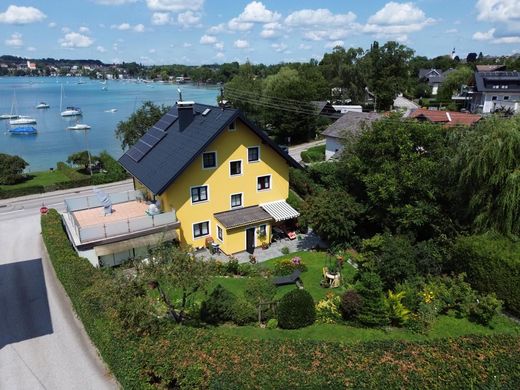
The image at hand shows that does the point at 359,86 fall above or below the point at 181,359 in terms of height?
above

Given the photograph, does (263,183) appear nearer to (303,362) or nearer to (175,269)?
(175,269)

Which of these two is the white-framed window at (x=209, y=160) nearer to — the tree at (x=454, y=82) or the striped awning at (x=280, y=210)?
the striped awning at (x=280, y=210)

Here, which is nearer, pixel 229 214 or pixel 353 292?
pixel 353 292

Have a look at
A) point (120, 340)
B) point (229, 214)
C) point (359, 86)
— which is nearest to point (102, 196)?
point (229, 214)

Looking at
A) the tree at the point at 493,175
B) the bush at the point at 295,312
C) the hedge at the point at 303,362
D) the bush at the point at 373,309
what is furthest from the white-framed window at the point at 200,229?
the tree at the point at 493,175

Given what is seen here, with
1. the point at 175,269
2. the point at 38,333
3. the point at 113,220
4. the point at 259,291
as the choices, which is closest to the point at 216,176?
the point at 113,220

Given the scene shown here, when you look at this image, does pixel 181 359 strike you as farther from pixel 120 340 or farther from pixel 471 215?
pixel 471 215
